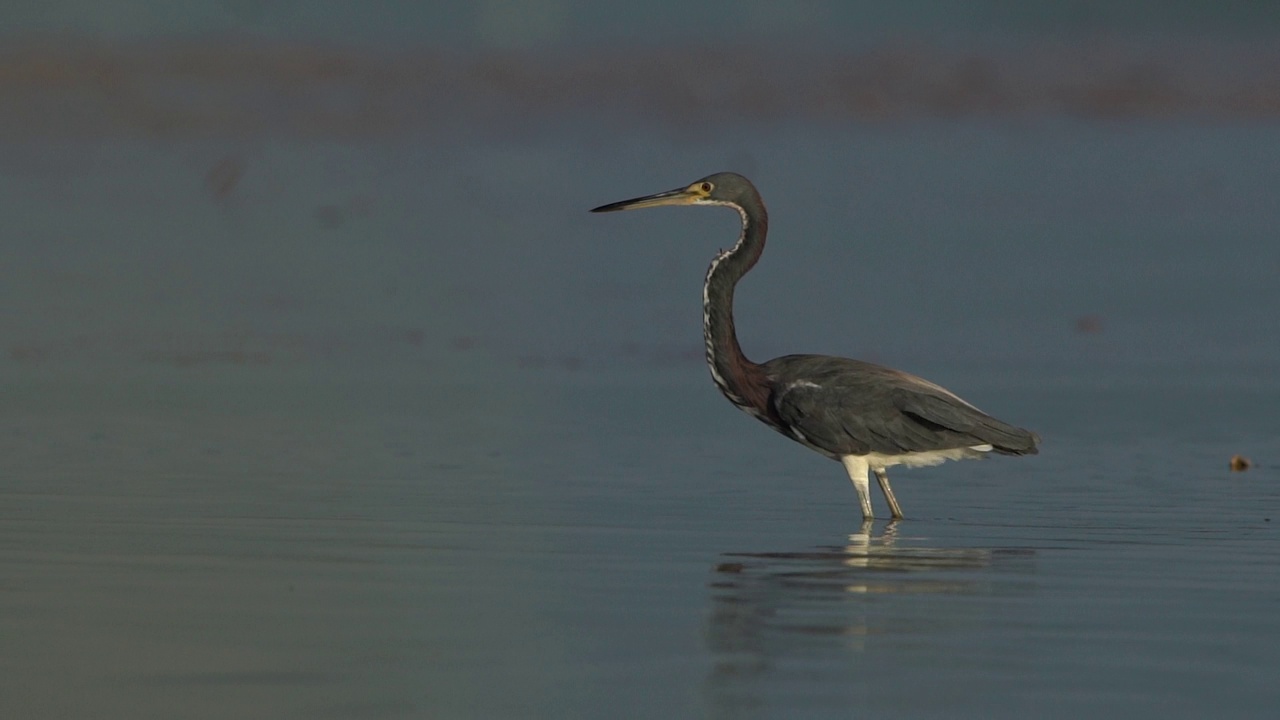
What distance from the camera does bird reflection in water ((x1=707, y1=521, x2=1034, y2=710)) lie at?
7824mm

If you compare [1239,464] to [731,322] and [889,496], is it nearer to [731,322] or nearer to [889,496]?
[889,496]

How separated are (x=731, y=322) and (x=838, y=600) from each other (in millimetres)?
4382

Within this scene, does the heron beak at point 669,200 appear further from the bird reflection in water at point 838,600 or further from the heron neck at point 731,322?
the bird reflection in water at point 838,600

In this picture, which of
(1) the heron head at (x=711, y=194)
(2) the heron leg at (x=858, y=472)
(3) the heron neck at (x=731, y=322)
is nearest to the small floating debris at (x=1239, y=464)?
(2) the heron leg at (x=858, y=472)

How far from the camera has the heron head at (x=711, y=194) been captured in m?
13.8

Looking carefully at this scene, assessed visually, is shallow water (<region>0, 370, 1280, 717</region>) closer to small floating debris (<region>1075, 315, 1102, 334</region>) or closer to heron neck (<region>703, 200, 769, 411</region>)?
heron neck (<region>703, 200, 769, 411</region>)

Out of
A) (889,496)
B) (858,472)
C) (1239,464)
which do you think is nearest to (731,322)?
(858,472)

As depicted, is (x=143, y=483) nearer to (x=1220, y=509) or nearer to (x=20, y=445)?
(x=20, y=445)

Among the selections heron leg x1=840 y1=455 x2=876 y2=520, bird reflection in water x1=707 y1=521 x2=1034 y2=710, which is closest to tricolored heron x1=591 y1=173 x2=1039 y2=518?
heron leg x1=840 y1=455 x2=876 y2=520

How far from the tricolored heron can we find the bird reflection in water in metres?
1.31

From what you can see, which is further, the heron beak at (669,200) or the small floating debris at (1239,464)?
the small floating debris at (1239,464)

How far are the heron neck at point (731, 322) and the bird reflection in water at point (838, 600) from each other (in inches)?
71.5

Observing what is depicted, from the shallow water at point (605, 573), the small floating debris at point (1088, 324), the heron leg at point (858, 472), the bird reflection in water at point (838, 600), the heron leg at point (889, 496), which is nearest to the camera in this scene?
the shallow water at point (605, 573)

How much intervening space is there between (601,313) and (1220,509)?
417 inches
